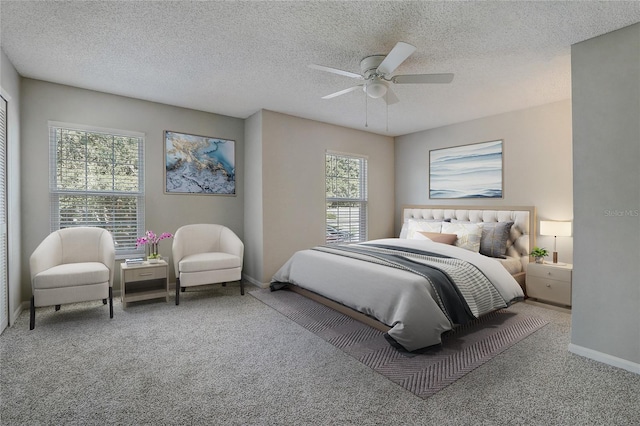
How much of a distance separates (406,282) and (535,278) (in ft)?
7.58

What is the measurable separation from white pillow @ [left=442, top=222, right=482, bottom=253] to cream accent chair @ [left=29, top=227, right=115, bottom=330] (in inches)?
168

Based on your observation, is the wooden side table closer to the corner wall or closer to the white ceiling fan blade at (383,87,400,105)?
the white ceiling fan blade at (383,87,400,105)

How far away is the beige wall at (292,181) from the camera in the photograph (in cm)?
482

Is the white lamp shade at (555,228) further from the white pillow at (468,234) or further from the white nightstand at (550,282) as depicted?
the white pillow at (468,234)

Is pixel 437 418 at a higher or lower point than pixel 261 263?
lower

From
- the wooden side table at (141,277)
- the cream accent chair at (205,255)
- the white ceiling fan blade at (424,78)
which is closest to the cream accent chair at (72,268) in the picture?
the wooden side table at (141,277)

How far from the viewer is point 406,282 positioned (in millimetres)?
2775

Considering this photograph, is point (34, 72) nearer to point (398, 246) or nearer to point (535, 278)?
point (398, 246)

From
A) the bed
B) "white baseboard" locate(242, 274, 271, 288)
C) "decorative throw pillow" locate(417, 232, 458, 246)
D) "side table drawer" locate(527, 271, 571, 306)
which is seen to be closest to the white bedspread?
the bed

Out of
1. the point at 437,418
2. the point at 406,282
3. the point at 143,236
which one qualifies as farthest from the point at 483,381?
the point at 143,236

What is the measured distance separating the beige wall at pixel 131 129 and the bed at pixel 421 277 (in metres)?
1.60

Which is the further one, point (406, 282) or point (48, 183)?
point (48, 183)

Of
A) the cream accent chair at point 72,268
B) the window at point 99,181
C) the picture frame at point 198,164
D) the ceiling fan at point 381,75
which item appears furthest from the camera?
the picture frame at point 198,164

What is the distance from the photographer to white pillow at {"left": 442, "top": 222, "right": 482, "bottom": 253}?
4.46 metres
